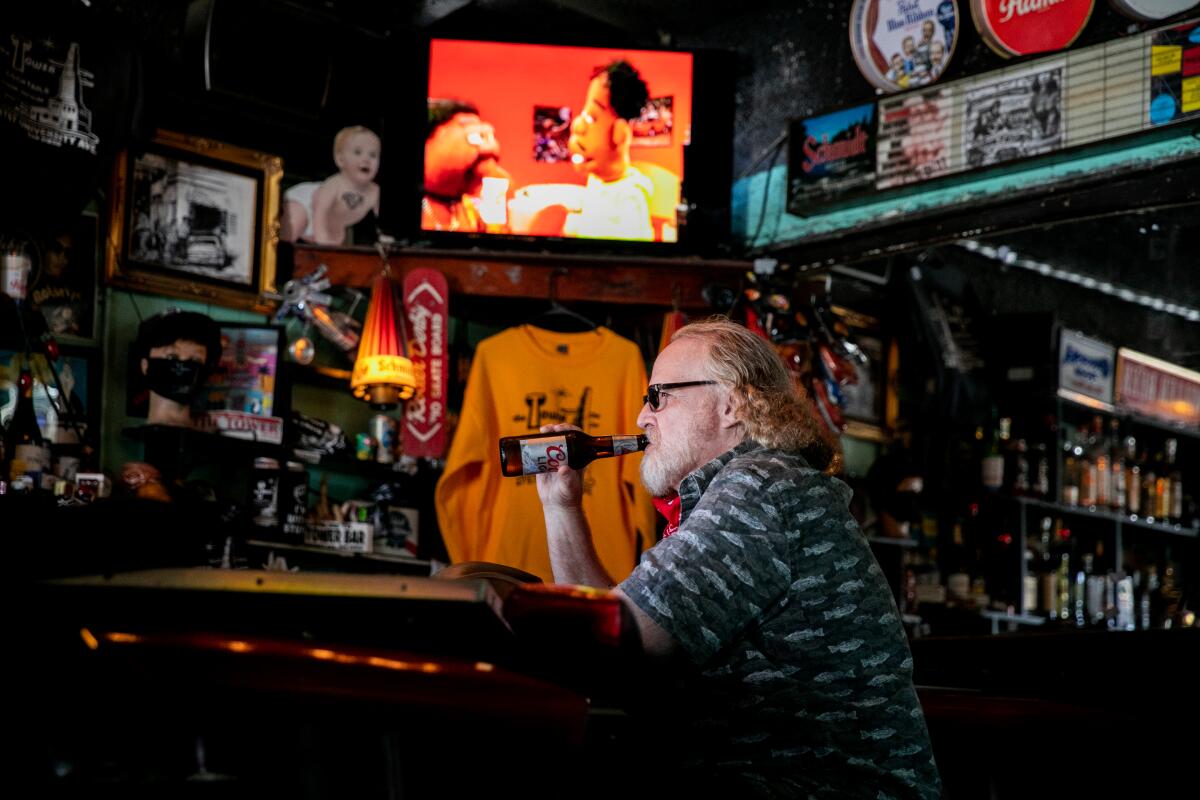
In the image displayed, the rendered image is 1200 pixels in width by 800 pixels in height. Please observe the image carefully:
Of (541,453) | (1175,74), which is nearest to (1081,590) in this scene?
(1175,74)

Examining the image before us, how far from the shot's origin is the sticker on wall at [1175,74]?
412cm

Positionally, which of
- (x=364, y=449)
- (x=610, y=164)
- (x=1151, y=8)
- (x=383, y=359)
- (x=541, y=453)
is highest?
(x=1151, y=8)

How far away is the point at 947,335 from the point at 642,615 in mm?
5472

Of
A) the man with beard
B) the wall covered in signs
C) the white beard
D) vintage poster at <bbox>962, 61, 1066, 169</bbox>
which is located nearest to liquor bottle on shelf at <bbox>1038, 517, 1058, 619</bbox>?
the wall covered in signs

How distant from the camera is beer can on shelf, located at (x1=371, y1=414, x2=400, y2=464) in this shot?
5312 mm

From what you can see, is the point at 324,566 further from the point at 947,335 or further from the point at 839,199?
the point at 947,335

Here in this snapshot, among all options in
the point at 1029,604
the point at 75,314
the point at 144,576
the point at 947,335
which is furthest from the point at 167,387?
the point at 1029,604

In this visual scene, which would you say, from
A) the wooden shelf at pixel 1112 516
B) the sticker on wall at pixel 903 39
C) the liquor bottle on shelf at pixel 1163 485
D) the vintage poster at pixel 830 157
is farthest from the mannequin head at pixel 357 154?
the liquor bottle on shelf at pixel 1163 485

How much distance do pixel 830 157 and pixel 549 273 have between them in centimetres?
122

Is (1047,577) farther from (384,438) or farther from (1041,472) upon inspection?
(384,438)

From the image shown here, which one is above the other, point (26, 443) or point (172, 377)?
point (172, 377)

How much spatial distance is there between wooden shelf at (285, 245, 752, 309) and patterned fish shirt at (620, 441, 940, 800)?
312cm

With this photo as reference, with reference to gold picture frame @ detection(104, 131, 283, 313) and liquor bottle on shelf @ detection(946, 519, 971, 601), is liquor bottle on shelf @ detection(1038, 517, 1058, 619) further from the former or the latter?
gold picture frame @ detection(104, 131, 283, 313)

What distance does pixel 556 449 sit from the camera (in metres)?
2.78
